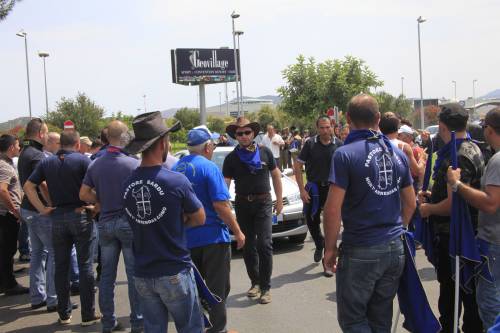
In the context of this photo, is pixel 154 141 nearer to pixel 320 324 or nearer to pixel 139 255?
pixel 139 255

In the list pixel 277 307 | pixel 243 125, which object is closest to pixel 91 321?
A: pixel 277 307

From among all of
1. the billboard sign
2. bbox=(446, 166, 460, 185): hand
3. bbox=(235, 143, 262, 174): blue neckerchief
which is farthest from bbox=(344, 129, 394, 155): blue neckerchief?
the billboard sign

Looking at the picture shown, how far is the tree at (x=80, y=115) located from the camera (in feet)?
130

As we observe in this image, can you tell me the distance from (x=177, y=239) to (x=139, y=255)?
0.91 ft

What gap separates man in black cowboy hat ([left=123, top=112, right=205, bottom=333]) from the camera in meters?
3.34

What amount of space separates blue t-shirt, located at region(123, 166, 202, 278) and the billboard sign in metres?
47.7

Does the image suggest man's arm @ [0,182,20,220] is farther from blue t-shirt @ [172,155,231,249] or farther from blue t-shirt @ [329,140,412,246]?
blue t-shirt @ [329,140,412,246]

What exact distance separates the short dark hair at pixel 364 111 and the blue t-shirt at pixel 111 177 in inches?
89.8

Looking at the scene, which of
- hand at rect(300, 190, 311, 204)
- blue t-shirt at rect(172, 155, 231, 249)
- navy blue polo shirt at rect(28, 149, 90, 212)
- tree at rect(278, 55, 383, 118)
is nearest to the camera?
blue t-shirt at rect(172, 155, 231, 249)

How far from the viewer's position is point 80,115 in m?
40.0

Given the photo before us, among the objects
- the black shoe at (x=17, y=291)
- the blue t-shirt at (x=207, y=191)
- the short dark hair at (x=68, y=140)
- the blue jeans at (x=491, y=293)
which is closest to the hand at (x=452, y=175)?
the blue jeans at (x=491, y=293)

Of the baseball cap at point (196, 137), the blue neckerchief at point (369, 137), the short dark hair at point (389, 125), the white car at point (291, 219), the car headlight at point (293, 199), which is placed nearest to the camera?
the blue neckerchief at point (369, 137)

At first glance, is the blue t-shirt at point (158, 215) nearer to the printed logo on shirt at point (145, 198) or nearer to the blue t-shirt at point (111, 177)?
the printed logo on shirt at point (145, 198)

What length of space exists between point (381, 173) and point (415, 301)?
96 cm
